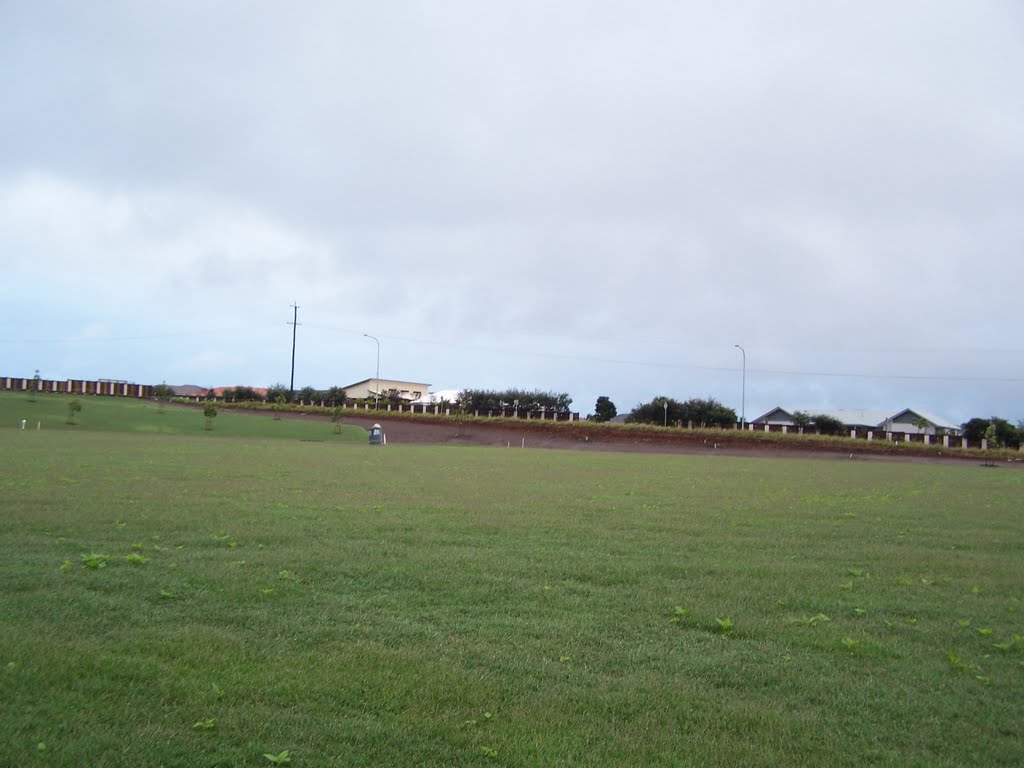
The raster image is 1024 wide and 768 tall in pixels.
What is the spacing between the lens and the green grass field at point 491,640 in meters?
5.44

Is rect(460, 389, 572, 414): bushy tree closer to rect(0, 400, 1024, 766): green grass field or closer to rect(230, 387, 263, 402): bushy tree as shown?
rect(230, 387, 263, 402): bushy tree

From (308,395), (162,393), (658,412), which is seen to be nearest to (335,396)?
(308,395)

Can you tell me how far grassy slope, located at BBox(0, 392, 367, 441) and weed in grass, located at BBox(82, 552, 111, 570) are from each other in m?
55.7

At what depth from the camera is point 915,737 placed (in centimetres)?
582

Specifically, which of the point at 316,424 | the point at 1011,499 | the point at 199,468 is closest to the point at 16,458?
the point at 199,468

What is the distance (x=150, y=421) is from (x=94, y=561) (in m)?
66.9

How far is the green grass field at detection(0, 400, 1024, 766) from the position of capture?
5.44 m

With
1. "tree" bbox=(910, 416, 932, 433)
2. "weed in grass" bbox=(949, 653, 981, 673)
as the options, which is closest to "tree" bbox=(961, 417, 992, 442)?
"tree" bbox=(910, 416, 932, 433)

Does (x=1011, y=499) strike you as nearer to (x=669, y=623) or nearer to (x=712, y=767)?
(x=669, y=623)

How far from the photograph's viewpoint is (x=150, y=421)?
7112 centimetres

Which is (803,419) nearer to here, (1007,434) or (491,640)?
(1007,434)

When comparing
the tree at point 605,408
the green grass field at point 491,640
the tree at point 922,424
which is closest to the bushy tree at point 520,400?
the tree at point 605,408

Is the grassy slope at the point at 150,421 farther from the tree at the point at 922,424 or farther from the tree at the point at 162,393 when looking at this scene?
the tree at the point at 922,424

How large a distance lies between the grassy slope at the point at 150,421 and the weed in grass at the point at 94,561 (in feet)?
183
